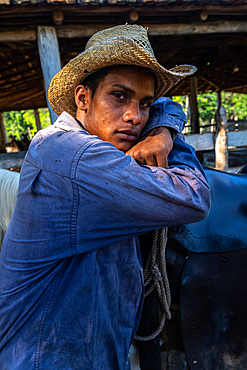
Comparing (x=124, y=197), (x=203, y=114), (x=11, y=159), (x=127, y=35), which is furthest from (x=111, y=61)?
(x=203, y=114)

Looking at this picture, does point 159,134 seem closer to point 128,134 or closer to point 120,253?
point 128,134

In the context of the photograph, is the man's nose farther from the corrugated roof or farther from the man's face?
the corrugated roof

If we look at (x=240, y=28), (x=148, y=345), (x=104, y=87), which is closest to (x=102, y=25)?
(x=240, y=28)

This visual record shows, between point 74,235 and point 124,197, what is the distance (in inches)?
8.2

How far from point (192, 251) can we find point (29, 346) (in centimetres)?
72

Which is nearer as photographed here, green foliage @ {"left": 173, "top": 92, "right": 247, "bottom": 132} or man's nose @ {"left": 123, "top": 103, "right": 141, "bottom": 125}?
man's nose @ {"left": 123, "top": 103, "right": 141, "bottom": 125}

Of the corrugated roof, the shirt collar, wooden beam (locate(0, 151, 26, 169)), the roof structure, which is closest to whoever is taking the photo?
the shirt collar

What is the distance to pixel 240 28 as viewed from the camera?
419cm

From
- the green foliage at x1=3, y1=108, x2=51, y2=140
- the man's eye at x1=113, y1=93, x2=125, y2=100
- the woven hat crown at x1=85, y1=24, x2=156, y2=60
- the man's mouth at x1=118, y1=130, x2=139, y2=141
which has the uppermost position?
the green foliage at x1=3, y1=108, x2=51, y2=140

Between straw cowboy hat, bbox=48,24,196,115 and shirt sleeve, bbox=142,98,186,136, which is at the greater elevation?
straw cowboy hat, bbox=48,24,196,115

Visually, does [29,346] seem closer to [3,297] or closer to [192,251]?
[3,297]

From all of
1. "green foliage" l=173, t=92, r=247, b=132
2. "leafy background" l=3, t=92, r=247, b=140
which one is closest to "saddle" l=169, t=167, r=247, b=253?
"leafy background" l=3, t=92, r=247, b=140

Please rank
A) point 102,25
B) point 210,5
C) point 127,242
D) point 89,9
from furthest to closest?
point 102,25
point 210,5
point 89,9
point 127,242

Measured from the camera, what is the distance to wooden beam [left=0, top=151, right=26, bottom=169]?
15.6 ft
